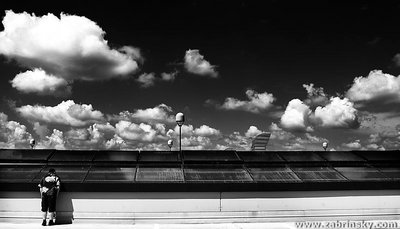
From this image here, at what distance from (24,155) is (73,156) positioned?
6.49 feet

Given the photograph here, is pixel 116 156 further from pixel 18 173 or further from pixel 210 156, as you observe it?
pixel 210 156

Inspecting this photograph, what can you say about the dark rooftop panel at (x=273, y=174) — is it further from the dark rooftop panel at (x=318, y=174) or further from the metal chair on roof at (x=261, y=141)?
the metal chair on roof at (x=261, y=141)

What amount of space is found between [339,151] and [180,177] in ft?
25.2

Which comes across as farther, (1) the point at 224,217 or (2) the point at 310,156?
(2) the point at 310,156

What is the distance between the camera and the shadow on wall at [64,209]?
1190 centimetres

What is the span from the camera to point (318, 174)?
538 inches

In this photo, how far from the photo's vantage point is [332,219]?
1266cm

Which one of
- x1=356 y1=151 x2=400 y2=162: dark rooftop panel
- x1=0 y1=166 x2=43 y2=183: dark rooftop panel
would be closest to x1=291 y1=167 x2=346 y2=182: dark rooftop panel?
x1=356 y1=151 x2=400 y2=162: dark rooftop panel

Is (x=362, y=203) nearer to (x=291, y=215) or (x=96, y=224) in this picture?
(x=291, y=215)

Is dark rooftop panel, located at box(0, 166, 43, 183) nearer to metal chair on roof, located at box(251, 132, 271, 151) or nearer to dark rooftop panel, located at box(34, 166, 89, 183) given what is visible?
dark rooftop panel, located at box(34, 166, 89, 183)

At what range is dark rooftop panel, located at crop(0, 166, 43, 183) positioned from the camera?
40.4 feet

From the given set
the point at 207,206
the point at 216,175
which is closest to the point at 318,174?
the point at 216,175

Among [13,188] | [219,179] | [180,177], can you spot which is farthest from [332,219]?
[13,188]

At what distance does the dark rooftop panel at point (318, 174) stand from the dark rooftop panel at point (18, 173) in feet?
32.5
